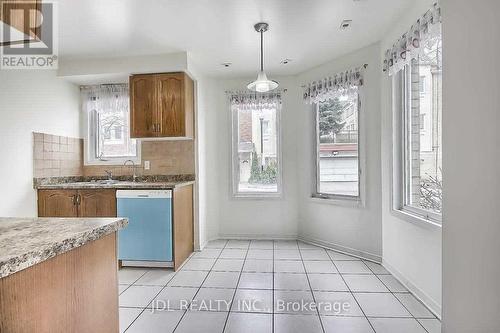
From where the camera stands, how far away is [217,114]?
405cm

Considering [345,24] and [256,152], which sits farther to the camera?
[256,152]

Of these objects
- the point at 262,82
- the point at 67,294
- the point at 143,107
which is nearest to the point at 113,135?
the point at 143,107

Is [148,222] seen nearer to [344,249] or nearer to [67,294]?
[67,294]

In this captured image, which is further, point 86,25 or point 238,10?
point 86,25

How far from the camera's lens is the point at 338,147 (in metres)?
3.54

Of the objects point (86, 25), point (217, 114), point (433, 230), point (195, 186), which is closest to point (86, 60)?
point (86, 25)

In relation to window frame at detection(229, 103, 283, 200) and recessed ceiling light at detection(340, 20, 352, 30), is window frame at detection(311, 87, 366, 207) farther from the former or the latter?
recessed ceiling light at detection(340, 20, 352, 30)

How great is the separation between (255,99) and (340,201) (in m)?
1.85

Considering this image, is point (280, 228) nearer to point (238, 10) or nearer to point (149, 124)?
point (149, 124)

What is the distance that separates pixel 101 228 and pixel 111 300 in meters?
0.35

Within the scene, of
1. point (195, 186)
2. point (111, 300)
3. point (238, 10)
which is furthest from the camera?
point (195, 186)

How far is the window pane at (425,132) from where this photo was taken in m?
2.14

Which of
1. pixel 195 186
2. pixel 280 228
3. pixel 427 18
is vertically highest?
pixel 427 18

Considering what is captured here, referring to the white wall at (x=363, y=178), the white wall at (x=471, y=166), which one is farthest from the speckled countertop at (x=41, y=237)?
the white wall at (x=363, y=178)
